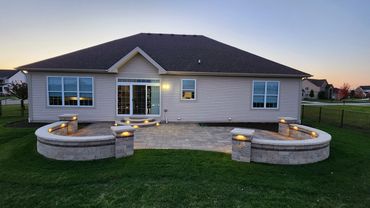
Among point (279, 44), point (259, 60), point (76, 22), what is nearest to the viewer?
point (259, 60)

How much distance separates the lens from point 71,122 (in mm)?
Result: 8484

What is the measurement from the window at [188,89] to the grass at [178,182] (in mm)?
6133

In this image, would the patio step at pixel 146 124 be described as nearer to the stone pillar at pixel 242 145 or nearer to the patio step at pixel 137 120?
the patio step at pixel 137 120

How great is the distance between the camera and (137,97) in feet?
37.7

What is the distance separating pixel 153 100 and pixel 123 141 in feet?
20.7

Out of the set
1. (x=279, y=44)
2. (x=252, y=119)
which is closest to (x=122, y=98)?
(x=252, y=119)

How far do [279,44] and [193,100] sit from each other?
13144 millimetres

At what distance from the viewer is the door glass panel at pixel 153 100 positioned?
1157 centimetres

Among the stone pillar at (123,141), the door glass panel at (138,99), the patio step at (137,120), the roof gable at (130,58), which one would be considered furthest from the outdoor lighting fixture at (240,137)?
the door glass panel at (138,99)

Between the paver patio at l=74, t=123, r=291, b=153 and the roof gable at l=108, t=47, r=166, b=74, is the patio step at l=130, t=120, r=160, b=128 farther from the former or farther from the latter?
the roof gable at l=108, t=47, r=166, b=74

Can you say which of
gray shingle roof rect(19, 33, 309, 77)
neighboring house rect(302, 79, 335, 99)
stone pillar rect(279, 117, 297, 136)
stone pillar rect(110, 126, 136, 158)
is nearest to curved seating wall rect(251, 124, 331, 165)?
stone pillar rect(279, 117, 297, 136)

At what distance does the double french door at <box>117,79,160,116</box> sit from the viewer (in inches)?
450

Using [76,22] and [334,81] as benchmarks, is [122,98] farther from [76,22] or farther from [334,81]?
[334,81]

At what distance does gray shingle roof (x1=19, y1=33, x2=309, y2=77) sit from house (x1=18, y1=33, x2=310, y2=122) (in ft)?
0.21
